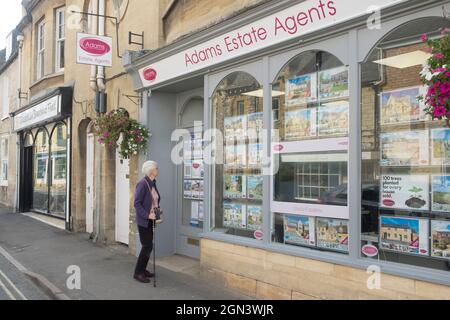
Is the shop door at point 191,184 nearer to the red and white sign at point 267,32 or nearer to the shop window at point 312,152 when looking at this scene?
the red and white sign at point 267,32

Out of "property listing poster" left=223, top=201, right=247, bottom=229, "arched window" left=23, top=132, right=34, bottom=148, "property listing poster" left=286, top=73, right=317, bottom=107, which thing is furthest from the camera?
"arched window" left=23, top=132, right=34, bottom=148

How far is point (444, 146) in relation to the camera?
4.36 meters

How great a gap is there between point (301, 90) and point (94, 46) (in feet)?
17.2

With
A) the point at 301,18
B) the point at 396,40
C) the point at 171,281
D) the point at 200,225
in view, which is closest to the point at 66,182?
the point at 200,225

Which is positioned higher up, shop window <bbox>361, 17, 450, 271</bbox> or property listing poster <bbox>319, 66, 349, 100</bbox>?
property listing poster <bbox>319, 66, 349, 100</bbox>

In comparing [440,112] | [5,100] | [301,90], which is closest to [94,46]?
[301,90]

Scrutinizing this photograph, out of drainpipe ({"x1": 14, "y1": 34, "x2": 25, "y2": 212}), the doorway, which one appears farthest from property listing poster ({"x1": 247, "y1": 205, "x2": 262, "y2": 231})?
drainpipe ({"x1": 14, "y1": 34, "x2": 25, "y2": 212})

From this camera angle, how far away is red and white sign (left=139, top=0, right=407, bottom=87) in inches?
190

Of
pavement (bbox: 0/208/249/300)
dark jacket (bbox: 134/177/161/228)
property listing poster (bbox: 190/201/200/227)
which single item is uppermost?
dark jacket (bbox: 134/177/161/228)

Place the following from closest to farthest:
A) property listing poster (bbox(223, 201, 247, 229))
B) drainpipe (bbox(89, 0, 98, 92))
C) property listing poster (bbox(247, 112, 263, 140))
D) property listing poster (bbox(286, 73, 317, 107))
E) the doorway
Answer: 1. property listing poster (bbox(286, 73, 317, 107))
2. property listing poster (bbox(247, 112, 263, 140))
3. property listing poster (bbox(223, 201, 247, 229))
4. drainpipe (bbox(89, 0, 98, 92))
5. the doorway

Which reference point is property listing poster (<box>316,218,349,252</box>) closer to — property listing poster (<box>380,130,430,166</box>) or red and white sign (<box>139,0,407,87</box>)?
property listing poster (<box>380,130,430,166</box>)

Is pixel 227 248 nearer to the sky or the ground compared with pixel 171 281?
nearer to the sky
